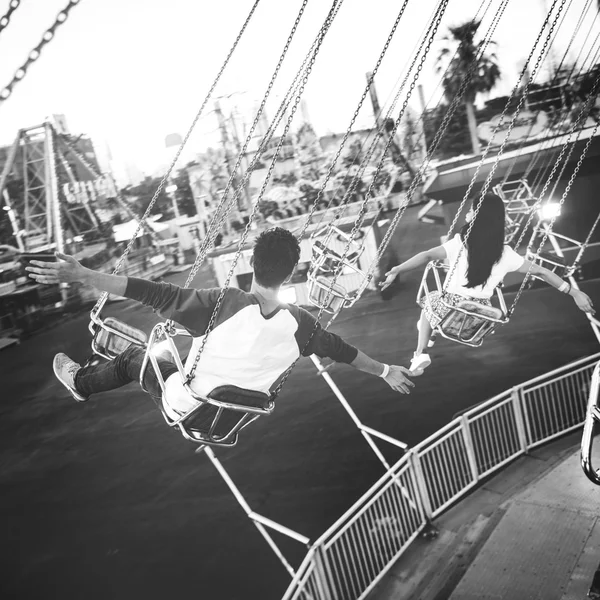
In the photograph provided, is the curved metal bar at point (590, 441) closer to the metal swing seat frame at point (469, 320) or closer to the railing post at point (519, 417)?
the metal swing seat frame at point (469, 320)

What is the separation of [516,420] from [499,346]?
9.90ft

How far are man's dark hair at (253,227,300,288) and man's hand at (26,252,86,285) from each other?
1.99 ft

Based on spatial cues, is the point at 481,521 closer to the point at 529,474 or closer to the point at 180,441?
the point at 529,474

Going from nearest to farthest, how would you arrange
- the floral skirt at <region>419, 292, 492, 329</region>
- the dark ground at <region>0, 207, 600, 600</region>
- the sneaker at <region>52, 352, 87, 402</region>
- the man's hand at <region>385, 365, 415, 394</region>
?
1. the sneaker at <region>52, 352, 87, 402</region>
2. the man's hand at <region>385, 365, 415, 394</region>
3. the floral skirt at <region>419, 292, 492, 329</region>
4. the dark ground at <region>0, 207, 600, 600</region>

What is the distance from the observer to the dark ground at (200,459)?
486 centimetres

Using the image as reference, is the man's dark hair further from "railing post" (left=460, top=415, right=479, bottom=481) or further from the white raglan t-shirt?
"railing post" (left=460, top=415, right=479, bottom=481)

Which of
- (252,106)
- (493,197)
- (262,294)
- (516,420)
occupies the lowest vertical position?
(516,420)

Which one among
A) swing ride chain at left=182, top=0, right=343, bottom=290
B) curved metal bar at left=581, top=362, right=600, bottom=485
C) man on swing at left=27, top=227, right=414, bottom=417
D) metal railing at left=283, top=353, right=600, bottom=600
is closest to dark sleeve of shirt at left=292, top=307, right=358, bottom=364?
man on swing at left=27, top=227, right=414, bottom=417

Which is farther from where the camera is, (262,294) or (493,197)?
(493,197)

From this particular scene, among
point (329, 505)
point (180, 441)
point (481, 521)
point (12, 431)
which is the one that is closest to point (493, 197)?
point (481, 521)

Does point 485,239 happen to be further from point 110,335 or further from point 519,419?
point 519,419

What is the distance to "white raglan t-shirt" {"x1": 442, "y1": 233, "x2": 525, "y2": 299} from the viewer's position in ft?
8.89

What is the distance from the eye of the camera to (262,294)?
6.11 feet

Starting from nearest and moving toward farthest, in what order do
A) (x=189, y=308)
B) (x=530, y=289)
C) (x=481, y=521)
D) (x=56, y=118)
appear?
(x=189, y=308)
(x=481, y=521)
(x=56, y=118)
(x=530, y=289)
